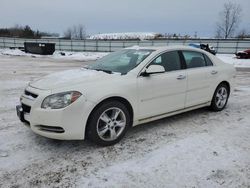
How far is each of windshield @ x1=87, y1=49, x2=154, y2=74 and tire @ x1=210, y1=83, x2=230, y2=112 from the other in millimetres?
1947

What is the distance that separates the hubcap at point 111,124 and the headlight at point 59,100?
0.51 m

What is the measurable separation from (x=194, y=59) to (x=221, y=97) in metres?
1.22

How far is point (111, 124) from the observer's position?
12.1 ft

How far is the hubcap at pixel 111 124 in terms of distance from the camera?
11.8 feet

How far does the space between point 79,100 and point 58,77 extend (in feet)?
2.77

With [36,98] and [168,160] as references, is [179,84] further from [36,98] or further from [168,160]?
[36,98]

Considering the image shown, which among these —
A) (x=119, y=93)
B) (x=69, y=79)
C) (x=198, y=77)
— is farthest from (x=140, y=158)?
(x=198, y=77)

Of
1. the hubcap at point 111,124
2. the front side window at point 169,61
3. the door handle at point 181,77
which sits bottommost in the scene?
the hubcap at point 111,124

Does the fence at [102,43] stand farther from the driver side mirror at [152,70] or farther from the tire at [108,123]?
the tire at [108,123]

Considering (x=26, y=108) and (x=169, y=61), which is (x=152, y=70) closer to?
(x=169, y=61)

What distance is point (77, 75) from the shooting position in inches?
155

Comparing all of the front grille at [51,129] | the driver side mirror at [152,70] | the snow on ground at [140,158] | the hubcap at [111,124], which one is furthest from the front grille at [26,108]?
the driver side mirror at [152,70]

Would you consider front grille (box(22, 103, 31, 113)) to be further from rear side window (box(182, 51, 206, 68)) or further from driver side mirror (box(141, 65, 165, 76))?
rear side window (box(182, 51, 206, 68))

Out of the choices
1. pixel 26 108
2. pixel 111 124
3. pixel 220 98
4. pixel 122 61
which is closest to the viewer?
pixel 26 108
